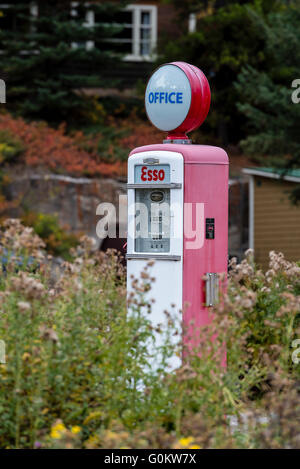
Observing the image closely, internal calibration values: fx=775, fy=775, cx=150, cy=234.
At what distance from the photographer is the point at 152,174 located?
21.3 feet

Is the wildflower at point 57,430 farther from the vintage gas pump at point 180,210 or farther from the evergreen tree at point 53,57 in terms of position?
the evergreen tree at point 53,57

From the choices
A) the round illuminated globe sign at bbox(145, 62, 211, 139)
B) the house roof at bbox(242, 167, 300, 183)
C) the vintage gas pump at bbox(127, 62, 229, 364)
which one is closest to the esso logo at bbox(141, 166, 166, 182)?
the vintage gas pump at bbox(127, 62, 229, 364)

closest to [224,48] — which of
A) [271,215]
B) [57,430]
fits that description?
[271,215]

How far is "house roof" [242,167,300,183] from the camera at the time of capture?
20297 mm

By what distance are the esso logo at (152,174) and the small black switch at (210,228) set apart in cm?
52

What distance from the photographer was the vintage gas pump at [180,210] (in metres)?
6.28

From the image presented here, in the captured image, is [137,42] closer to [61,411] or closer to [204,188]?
[204,188]

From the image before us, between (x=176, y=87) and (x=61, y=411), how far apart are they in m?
3.21

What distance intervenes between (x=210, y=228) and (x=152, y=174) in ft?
2.18

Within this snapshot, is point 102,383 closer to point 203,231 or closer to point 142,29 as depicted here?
point 203,231

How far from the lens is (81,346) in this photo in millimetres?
4641

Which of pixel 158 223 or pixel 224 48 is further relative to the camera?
pixel 224 48

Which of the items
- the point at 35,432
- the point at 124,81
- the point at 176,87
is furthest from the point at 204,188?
the point at 124,81

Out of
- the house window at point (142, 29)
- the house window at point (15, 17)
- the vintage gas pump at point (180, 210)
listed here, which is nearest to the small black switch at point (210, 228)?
the vintage gas pump at point (180, 210)
